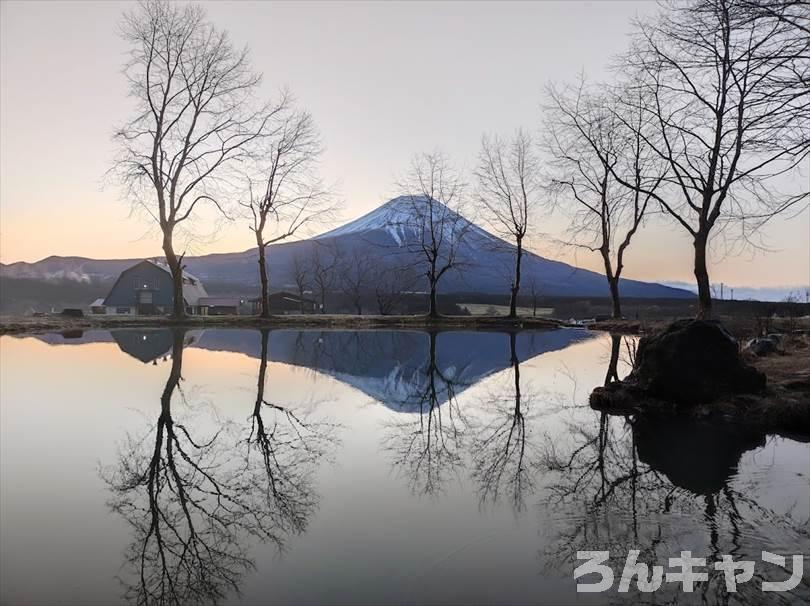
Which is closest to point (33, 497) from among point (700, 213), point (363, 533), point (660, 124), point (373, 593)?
point (363, 533)

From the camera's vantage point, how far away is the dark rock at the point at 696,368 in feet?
27.0

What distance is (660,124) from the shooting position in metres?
18.0

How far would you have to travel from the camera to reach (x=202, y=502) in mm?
4316

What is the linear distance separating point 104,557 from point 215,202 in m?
29.1

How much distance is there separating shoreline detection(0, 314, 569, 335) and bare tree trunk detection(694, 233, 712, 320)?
50.1 ft

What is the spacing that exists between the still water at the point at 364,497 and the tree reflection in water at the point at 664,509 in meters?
0.02

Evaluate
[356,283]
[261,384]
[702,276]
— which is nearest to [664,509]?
[261,384]

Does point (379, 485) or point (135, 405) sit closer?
point (379, 485)

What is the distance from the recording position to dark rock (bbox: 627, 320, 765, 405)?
824 centimetres

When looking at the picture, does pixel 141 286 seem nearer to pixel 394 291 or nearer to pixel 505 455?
pixel 394 291

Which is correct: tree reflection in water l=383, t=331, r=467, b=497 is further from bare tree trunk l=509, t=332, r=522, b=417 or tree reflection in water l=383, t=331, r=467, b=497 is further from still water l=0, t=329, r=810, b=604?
bare tree trunk l=509, t=332, r=522, b=417

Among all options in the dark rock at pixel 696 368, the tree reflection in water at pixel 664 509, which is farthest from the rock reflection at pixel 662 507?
the dark rock at pixel 696 368

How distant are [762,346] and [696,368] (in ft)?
20.8

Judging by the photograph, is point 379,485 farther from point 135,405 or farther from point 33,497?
point 135,405
